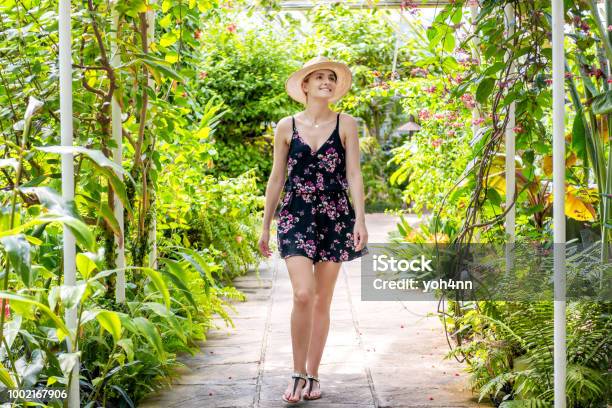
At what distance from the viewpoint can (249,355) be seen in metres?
4.28

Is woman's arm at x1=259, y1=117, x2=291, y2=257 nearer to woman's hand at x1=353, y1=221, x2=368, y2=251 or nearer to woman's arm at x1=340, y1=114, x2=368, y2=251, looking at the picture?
woman's arm at x1=340, y1=114, x2=368, y2=251

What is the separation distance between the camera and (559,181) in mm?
2432

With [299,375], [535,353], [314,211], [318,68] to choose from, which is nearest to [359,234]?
[314,211]

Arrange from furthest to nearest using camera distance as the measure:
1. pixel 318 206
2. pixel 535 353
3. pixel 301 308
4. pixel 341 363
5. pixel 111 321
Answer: pixel 341 363, pixel 318 206, pixel 301 308, pixel 535 353, pixel 111 321

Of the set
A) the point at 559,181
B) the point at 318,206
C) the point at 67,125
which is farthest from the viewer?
the point at 318,206

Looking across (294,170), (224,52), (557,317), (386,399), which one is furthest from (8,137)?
(224,52)

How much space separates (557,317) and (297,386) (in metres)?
1.34

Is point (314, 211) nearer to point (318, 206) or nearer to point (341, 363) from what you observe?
point (318, 206)

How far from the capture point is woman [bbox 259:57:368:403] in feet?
11.5

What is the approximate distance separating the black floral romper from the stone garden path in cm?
59

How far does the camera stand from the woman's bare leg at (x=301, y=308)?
345cm

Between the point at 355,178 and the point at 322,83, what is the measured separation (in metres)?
0.44

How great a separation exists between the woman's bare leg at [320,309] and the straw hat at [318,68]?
746mm

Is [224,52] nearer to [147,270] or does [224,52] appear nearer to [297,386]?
[297,386]
